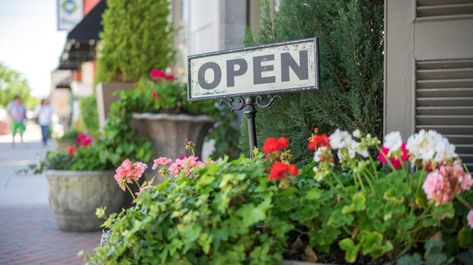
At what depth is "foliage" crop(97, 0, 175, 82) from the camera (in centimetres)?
849

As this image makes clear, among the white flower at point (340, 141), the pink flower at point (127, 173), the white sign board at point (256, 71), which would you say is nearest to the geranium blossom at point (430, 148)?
the white flower at point (340, 141)

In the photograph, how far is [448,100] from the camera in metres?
3.29

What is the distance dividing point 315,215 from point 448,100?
118cm

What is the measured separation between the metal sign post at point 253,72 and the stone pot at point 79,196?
2921 millimetres

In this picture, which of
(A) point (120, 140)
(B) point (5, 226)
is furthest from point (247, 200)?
(B) point (5, 226)

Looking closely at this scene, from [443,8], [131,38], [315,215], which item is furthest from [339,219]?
[131,38]

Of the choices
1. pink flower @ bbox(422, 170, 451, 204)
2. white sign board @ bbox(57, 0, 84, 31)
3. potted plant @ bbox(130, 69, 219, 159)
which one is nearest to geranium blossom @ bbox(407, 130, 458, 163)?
pink flower @ bbox(422, 170, 451, 204)

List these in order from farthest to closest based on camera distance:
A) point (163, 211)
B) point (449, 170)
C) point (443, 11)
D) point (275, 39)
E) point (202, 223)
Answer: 1. point (275, 39)
2. point (443, 11)
3. point (163, 211)
4. point (202, 223)
5. point (449, 170)

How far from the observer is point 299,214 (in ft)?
8.55

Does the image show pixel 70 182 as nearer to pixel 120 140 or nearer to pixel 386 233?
pixel 120 140

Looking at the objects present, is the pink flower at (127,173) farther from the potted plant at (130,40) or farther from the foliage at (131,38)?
the foliage at (131,38)

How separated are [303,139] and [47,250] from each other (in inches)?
105

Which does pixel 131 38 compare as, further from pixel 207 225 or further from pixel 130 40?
pixel 207 225

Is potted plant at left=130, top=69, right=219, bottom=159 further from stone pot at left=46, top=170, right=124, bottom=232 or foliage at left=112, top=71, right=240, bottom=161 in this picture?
stone pot at left=46, top=170, right=124, bottom=232
